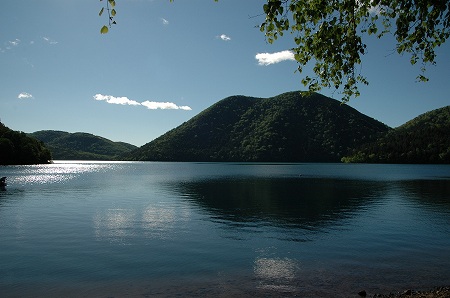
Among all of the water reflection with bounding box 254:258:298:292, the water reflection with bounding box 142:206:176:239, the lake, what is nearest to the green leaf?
the lake

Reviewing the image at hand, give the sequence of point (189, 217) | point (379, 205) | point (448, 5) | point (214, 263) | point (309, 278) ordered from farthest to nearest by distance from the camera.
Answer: point (379, 205) → point (189, 217) → point (214, 263) → point (309, 278) → point (448, 5)

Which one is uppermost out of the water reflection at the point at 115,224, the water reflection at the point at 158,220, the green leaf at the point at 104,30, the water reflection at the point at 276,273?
the green leaf at the point at 104,30

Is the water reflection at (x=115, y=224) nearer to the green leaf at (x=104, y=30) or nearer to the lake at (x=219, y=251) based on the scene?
the lake at (x=219, y=251)

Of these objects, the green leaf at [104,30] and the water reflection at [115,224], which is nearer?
the green leaf at [104,30]

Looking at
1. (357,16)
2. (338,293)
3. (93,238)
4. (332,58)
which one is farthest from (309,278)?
(93,238)

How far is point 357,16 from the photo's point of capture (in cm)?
1541

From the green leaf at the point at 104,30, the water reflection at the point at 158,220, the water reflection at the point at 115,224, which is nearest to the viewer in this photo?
the green leaf at the point at 104,30

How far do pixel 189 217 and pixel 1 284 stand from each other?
29.2 metres

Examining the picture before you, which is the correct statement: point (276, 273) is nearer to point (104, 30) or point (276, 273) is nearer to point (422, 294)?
point (422, 294)

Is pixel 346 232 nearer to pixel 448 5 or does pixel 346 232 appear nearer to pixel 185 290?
pixel 185 290

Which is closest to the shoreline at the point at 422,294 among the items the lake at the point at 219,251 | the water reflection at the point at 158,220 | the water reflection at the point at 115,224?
the lake at the point at 219,251

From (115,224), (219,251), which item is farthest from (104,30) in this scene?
(115,224)

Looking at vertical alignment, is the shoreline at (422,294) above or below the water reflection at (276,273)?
above

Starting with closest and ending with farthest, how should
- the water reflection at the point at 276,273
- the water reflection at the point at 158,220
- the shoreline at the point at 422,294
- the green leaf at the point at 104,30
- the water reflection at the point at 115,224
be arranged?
1. the green leaf at the point at 104,30
2. the shoreline at the point at 422,294
3. the water reflection at the point at 276,273
4. the water reflection at the point at 115,224
5. the water reflection at the point at 158,220
